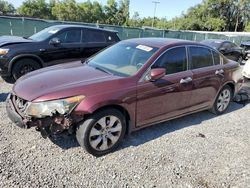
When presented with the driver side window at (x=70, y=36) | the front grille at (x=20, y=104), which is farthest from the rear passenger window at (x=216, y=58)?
the driver side window at (x=70, y=36)

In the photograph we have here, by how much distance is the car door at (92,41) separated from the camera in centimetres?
757

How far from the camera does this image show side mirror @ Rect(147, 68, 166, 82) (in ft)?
12.1

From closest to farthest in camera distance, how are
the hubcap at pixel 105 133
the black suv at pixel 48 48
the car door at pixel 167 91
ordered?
the hubcap at pixel 105 133 < the car door at pixel 167 91 < the black suv at pixel 48 48

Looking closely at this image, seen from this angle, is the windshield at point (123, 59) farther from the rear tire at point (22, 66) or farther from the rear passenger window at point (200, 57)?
the rear tire at point (22, 66)

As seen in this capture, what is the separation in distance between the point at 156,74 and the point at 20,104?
195 centimetres

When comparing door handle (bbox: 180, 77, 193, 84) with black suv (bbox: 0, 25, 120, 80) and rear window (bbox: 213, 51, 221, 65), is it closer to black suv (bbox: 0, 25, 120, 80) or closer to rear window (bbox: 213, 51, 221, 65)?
rear window (bbox: 213, 51, 221, 65)

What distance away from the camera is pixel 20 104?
11.0ft

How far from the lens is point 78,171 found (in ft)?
10.3

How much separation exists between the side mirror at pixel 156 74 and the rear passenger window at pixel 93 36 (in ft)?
14.3

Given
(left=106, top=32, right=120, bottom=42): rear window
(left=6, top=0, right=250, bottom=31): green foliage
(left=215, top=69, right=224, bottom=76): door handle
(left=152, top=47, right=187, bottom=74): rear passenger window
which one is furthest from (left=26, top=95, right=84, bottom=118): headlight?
(left=6, top=0, right=250, bottom=31): green foliage

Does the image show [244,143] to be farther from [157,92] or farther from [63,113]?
[63,113]

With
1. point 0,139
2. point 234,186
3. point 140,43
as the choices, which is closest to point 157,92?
point 140,43

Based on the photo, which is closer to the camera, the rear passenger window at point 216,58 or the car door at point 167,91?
the car door at point 167,91

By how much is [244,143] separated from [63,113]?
10.2ft
